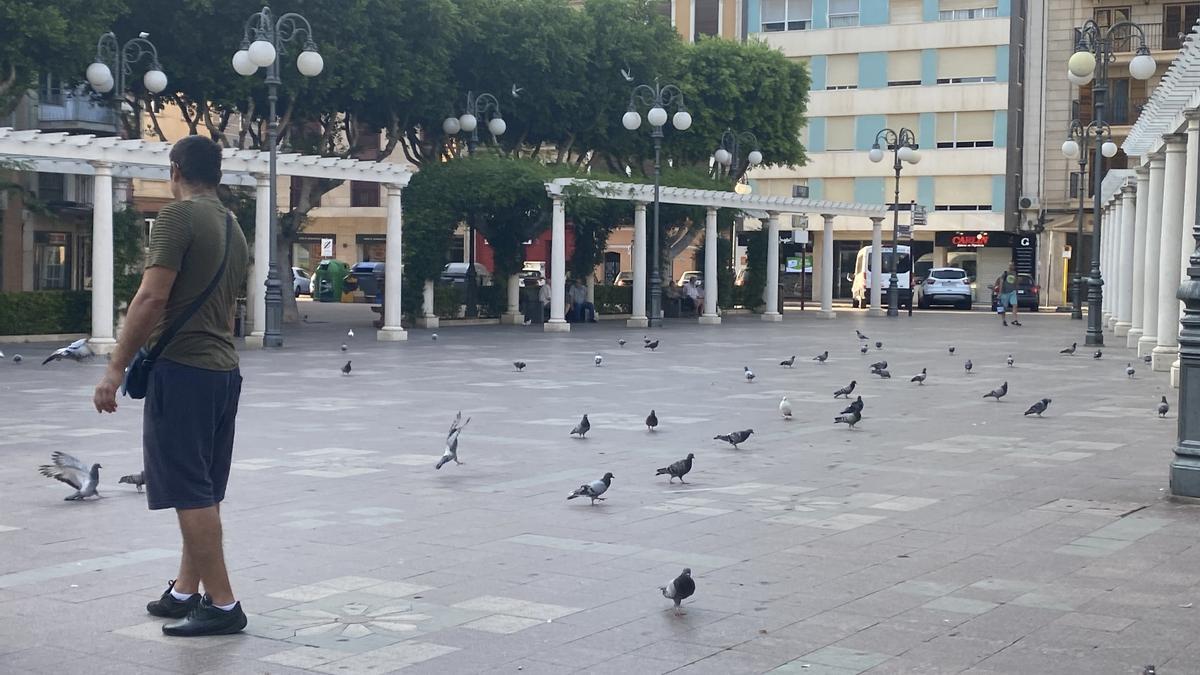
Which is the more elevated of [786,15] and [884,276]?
[786,15]

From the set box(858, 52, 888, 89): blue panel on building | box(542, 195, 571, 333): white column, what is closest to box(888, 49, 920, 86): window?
box(858, 52, 888, 89): blue panel on building

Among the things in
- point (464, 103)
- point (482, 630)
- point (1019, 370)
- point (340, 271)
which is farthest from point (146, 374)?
point (340, 271)

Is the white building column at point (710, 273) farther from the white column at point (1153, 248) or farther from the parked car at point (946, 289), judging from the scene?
the parked car at point (946, 289)

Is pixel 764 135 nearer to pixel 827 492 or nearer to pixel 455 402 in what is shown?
pixel 455 402

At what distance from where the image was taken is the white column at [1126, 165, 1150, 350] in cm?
3030

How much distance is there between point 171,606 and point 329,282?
57.5 meters

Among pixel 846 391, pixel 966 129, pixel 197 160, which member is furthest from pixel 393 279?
pixel 966 129

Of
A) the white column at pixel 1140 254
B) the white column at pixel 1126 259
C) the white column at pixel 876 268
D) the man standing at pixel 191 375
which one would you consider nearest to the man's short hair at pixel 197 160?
the man standing at pixel 191 375

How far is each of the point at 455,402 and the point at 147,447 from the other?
38.3 ft

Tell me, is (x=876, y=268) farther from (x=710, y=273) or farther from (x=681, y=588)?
(x=681, y=588)

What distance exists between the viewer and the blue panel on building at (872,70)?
222 feet

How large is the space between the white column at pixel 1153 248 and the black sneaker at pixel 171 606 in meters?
23.1

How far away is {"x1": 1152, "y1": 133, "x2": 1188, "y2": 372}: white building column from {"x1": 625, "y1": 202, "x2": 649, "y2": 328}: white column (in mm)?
18759

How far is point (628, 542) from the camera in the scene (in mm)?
8789
